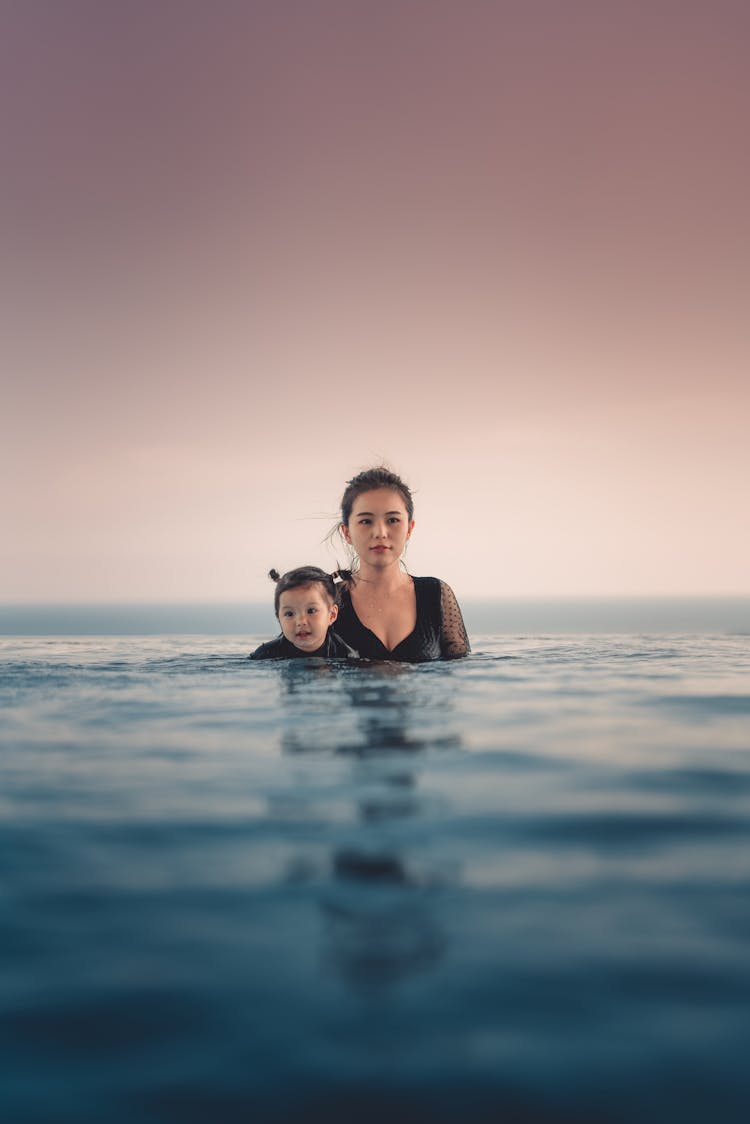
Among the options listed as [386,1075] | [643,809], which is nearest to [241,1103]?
[386,1075]

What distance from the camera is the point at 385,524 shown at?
6.77 metres

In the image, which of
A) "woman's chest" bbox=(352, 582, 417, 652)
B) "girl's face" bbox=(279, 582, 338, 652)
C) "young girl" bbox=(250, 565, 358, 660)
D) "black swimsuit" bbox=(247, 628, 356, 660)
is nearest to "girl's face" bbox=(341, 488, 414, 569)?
"woman's chest" bbox=(352, 582, 417, 652)

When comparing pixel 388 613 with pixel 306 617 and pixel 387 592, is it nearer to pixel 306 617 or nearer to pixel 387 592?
pixel 387 592

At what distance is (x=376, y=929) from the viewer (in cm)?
153

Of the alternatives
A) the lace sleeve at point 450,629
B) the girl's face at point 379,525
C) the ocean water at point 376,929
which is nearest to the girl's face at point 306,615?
the girl's face at point 379,525

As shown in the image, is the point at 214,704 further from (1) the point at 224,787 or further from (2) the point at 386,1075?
(2) the point at 386,1075

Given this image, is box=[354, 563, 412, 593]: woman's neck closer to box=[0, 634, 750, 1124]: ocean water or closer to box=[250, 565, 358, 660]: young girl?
box=[250, 565, 358, 660]: young girl

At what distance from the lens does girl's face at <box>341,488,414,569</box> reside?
676 centimetres

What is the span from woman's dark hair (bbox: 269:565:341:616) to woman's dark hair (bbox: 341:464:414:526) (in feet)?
1.81

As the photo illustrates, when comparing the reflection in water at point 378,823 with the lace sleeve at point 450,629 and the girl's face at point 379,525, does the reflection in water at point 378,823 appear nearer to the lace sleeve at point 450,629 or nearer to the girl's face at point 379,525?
the girl's face at point 379,525

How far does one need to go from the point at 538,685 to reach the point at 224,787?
3.03 meters

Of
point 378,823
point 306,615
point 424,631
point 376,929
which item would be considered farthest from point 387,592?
point 376,929

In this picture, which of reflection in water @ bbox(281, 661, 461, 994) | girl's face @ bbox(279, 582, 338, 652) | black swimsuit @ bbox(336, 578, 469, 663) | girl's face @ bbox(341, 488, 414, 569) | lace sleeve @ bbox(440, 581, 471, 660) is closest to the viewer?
reflection in water @ bbox(281, 661, 461, 994)

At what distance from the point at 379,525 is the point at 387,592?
66 cm
